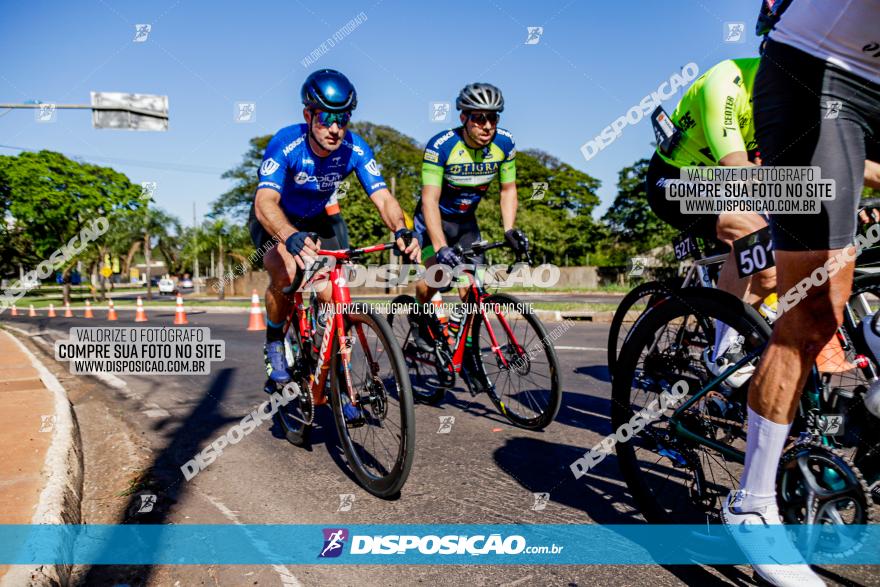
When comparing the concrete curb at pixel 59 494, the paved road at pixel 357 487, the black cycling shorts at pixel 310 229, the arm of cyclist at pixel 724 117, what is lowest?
the paved road at pixel 357 487

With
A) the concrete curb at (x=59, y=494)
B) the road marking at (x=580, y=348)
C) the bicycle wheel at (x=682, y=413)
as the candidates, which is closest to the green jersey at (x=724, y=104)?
the bicycle wheel at (x=682, y=413)

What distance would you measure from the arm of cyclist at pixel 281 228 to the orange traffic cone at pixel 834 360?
2.18 metres

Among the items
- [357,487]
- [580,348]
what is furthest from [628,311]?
[580,348]

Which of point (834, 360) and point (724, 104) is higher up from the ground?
point (724, 104)

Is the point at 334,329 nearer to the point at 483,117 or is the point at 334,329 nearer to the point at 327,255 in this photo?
the point at 327,255

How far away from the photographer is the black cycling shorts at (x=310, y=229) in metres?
3.86

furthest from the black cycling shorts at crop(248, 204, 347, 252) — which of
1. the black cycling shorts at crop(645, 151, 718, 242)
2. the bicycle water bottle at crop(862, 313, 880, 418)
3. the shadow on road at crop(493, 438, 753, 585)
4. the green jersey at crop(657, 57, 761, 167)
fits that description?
the bicycle water bottle at crop(862, 313, 880, 418)

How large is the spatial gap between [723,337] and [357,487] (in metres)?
1.86

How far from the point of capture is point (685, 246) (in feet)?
11.6

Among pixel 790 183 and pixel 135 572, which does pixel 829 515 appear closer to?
pixel 790 183

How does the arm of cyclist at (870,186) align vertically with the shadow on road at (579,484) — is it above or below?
above

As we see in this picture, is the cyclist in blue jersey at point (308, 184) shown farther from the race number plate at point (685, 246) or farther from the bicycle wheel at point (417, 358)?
the race number plate at point (685, 246)

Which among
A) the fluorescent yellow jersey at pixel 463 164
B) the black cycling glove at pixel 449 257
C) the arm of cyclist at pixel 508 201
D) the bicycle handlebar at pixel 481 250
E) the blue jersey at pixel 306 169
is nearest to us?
the blue jersey at pixel 306 169

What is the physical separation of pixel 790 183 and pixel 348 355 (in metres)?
2.15
